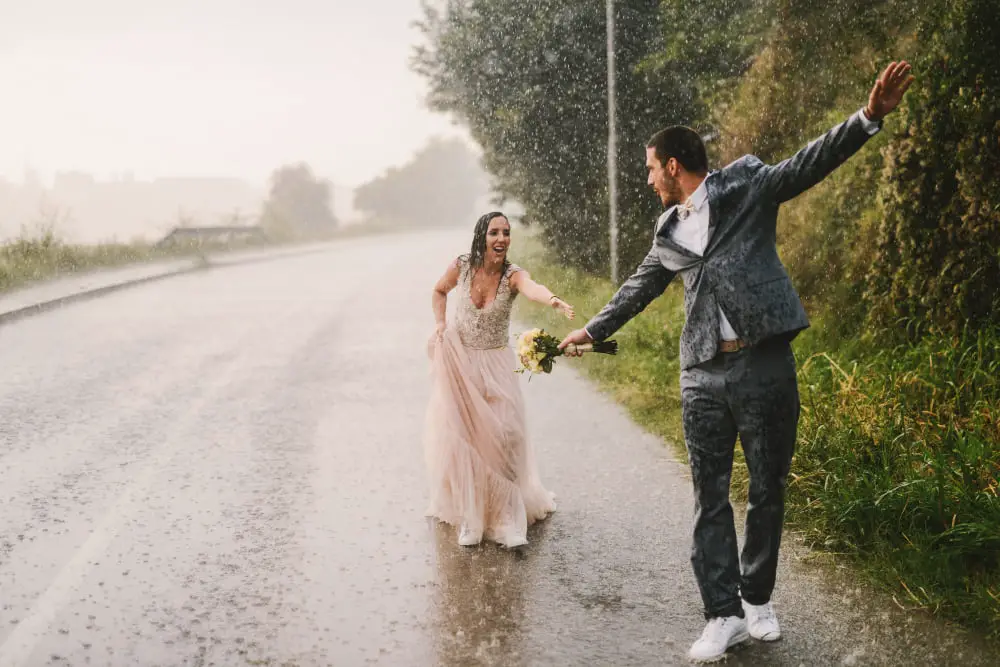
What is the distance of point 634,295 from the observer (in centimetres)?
418

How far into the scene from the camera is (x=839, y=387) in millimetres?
6949

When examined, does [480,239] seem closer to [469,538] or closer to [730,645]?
[469,538]

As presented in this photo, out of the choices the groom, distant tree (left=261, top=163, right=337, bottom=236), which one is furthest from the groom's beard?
distant tree (left=261, top=163, right=337, bottom=236)

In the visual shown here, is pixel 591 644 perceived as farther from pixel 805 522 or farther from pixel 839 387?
pixel 839 387

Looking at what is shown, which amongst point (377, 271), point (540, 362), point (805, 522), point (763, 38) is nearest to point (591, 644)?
point (540, 362)

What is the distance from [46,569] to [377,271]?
20.7 m

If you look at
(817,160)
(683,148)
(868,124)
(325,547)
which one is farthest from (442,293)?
(868,124)

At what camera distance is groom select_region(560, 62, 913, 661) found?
3.66 metres

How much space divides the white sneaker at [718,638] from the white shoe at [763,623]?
0.06 m

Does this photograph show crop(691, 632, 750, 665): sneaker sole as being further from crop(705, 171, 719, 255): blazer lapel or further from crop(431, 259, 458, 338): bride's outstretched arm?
crop(431, 259, 458, 338): bride's outstretched arm

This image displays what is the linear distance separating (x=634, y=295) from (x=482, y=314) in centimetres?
140

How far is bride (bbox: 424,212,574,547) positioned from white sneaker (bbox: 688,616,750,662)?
4.77 feet

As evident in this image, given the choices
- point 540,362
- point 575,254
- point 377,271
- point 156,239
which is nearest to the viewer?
point 540,362

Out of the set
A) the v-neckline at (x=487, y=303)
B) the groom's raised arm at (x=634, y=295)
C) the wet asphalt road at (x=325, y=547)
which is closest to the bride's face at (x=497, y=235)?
the v-neckline at (x=487, y=303)
